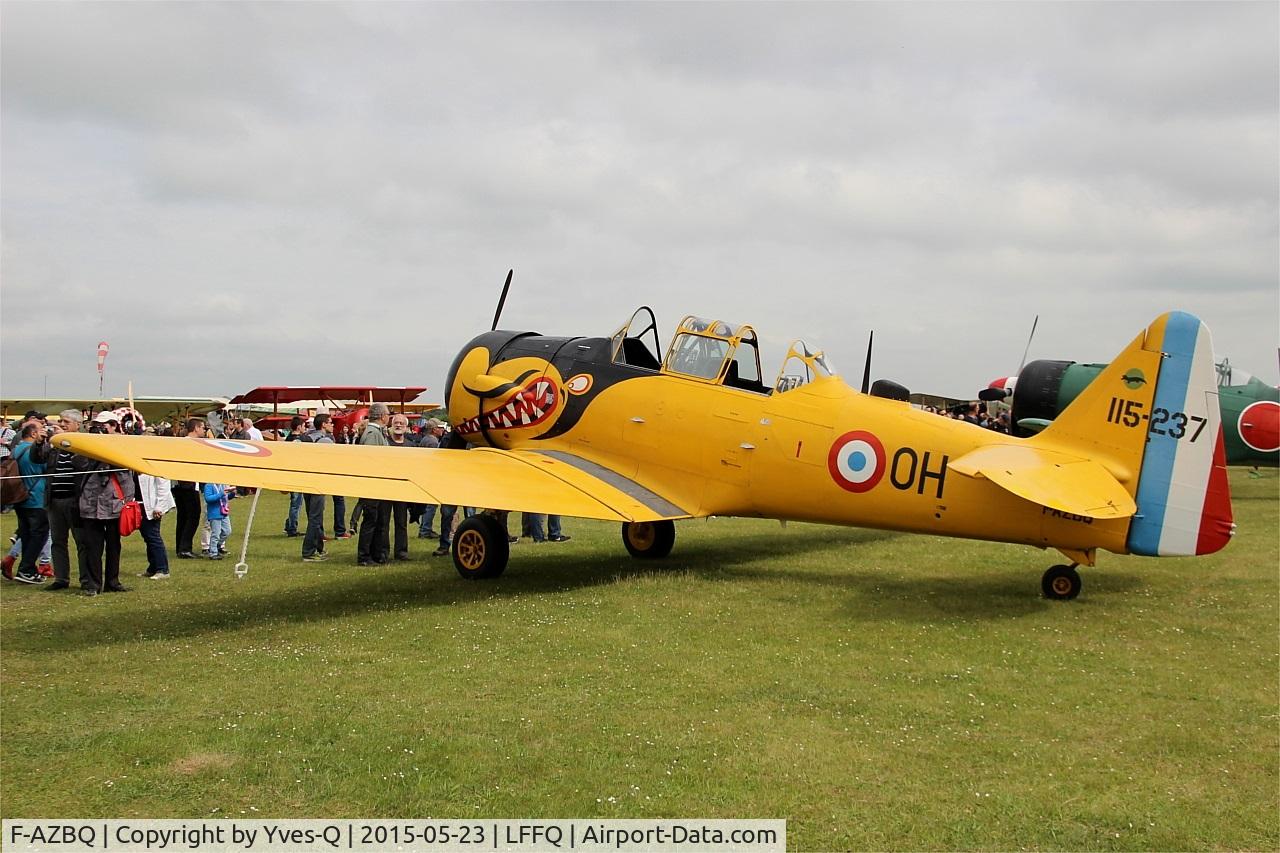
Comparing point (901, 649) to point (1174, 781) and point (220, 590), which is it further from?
point (220, 590)

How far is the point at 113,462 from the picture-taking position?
670cm

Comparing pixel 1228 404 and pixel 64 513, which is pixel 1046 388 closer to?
pixel 1228 404

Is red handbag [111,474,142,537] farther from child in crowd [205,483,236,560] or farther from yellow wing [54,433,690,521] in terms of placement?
child in crowd [205,483,236,560]

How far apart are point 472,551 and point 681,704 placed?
4.72 metres

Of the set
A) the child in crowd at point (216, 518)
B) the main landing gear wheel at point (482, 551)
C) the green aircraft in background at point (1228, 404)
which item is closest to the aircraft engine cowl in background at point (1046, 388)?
the green aircraft in background at point (1228, 404)

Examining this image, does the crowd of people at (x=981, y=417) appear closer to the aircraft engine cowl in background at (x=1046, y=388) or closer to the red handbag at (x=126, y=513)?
the aircraft engine cowl in background at (x=1046, y=388)

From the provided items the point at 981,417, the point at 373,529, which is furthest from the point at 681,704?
the point at 981,417

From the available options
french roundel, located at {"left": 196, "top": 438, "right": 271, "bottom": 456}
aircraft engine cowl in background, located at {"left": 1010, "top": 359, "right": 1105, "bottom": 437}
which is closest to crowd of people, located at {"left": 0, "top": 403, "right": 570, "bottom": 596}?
french roundel, located at {"left": 196, "top": 438, "right": 271, "bottom": 456}

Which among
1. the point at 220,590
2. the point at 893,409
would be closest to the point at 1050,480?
the point at 893,409

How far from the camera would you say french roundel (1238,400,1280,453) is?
18.3 metres

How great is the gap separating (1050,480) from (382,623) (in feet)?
17.6

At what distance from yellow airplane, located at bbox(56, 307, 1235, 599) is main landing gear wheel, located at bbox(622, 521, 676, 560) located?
2 centimetres

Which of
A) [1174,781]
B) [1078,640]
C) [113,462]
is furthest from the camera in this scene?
[1078,640]

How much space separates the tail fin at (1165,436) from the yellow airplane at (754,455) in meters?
0.01
